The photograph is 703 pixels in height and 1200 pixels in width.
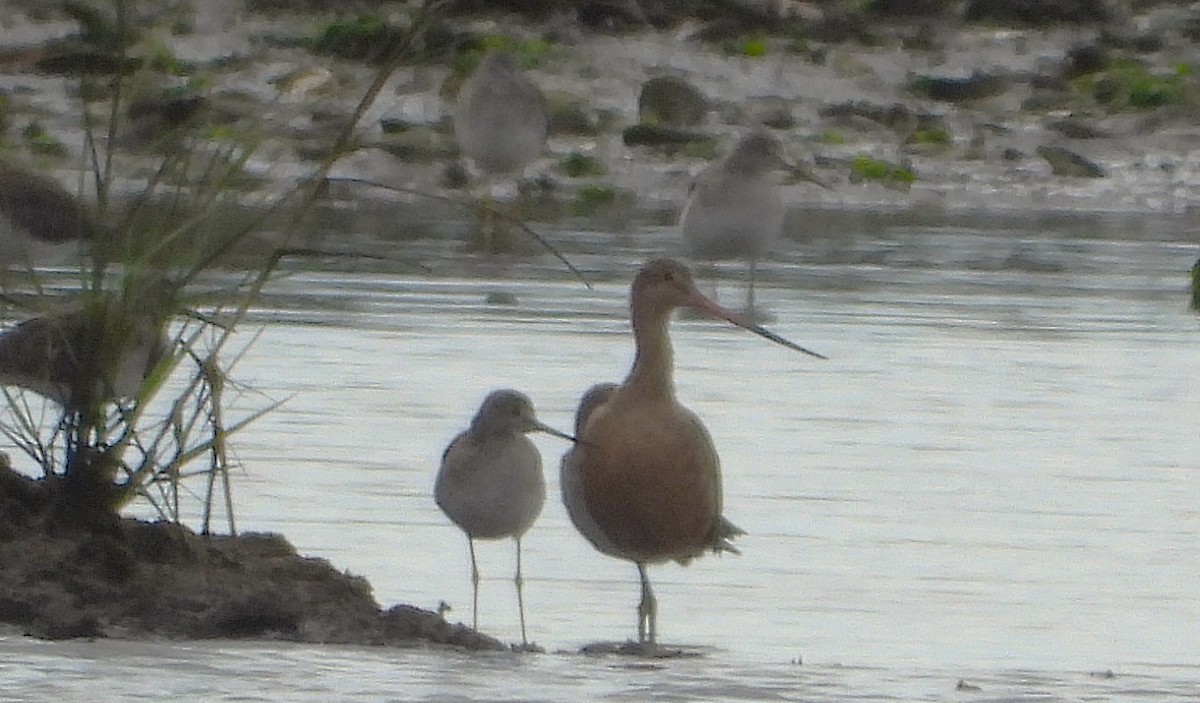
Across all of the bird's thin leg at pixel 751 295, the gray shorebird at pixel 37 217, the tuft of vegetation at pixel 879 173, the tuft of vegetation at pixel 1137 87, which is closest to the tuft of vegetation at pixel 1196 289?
the bird's thin leg at pixel 751 295

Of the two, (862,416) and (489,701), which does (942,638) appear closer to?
(489,701)

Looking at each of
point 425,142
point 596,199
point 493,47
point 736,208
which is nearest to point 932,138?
point 596,199

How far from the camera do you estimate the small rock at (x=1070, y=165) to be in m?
21.2

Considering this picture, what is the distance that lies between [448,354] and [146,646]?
579 cm

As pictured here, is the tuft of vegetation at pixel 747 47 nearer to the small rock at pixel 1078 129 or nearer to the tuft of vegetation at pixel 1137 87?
the tuft of vegetation at pixel 1137 87

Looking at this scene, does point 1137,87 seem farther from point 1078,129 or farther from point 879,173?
point 879,173

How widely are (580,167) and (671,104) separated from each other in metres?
1.77

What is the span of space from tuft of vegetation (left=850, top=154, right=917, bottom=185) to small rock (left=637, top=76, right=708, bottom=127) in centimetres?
184

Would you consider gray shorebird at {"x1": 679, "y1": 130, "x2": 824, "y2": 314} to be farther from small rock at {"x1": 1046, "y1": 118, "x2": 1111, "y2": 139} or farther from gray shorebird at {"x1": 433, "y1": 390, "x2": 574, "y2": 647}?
small rock at {"x1": 1046, "y1": 118, "x2": 1111, "y2": 139}

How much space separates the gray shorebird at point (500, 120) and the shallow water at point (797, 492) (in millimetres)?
3485

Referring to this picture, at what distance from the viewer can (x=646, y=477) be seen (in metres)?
7.35

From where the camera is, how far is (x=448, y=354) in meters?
11.7

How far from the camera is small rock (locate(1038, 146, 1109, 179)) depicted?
2119cm

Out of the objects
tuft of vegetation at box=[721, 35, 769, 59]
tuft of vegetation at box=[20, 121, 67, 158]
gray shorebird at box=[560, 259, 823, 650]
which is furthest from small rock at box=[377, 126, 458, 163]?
gray shorebird at box=[560, 259, 823, 650]
